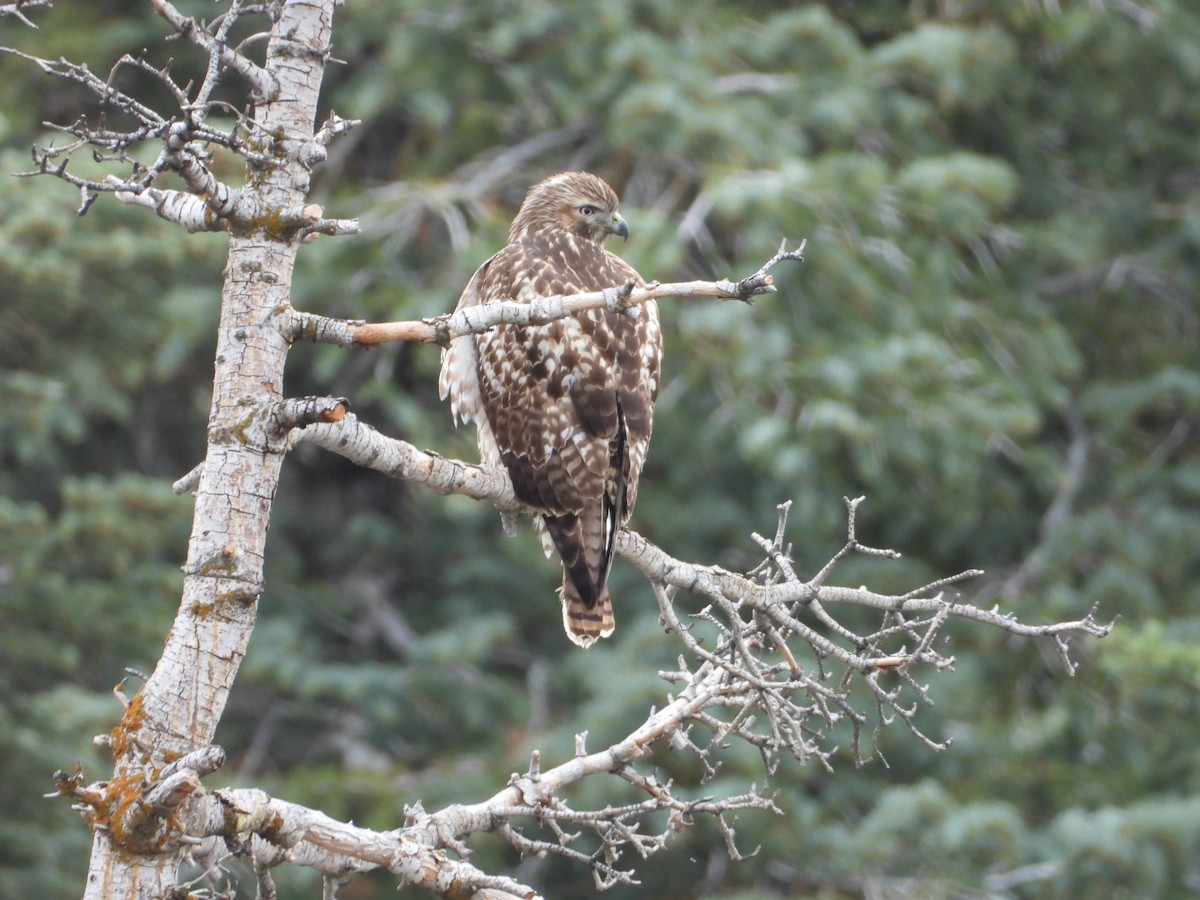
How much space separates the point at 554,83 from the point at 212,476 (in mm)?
6156

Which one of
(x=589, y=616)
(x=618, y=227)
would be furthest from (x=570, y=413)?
(x=618, y=227)

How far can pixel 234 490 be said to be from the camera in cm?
299

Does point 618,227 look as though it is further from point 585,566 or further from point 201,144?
point 201,144

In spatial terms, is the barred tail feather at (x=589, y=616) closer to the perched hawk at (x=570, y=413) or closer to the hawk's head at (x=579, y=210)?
the perched hawk at (x=570, y=413)

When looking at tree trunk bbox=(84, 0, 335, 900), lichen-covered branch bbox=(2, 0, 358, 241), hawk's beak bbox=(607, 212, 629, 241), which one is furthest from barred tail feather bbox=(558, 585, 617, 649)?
lichen-covered branch bbox=(2, 0, 358, 241)

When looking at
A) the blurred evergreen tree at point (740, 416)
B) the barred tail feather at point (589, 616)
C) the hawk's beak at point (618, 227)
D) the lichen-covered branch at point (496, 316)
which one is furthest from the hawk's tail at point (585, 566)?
the blurred evergreen tree at point (740, 416)

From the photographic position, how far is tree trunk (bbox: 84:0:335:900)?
9.37 ft

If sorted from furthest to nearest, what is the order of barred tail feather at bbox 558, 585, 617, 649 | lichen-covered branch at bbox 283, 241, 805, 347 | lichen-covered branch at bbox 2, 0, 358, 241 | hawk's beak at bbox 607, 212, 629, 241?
hawk's beak at bbox 607, 212, 629, 241
barred tail feather at bbox 558, 585, 617, 649
lichen-covered branch at bbox 283, 241, 805, 347
lichen-covered branch at bbox 2, 0, 358, 241

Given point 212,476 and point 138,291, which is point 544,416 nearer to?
point 212,476

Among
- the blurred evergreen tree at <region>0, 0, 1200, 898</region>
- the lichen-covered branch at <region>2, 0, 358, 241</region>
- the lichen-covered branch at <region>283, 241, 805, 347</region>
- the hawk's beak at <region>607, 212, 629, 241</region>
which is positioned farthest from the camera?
the blurred evergreen tree at <region>0, 0, 1200, 898</region>

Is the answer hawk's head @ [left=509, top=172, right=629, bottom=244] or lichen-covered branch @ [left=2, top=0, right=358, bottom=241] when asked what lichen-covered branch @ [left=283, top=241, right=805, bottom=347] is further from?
hawk's head @ [left=509, top=172, right=629, bottom=244]

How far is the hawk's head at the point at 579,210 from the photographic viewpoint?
5492 mm

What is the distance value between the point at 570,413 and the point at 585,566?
0.41m

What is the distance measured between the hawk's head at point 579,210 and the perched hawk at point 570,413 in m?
0.67
